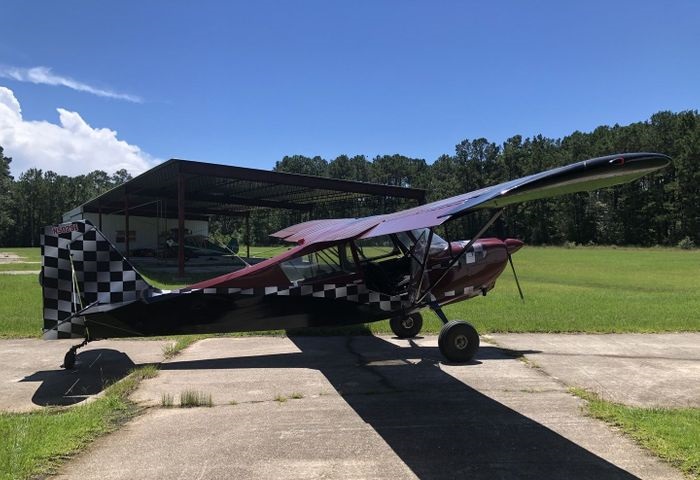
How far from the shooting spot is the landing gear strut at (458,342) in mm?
7055

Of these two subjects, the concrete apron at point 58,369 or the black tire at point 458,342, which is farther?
the black tire at point 458,342

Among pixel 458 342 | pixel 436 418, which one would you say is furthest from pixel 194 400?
pixel 458 342

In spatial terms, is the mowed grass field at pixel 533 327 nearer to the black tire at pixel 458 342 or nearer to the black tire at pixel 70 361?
the black tire at pixel 70 361

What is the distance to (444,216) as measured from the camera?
4.93 m

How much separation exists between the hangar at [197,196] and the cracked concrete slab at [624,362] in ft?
55.9

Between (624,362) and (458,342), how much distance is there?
2434mm

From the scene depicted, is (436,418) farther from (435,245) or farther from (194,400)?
(435,245)

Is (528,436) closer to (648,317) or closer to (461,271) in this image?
(461,271)

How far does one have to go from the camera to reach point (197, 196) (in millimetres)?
36281

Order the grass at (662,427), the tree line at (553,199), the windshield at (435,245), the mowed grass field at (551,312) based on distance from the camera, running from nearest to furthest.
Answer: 1. the grass at (662,427)
2. the windshield at (435,245)
3. the mowed grass field at (551,312)
4. the tree line at (553,199)

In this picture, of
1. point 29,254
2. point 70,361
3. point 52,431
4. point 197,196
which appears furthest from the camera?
point 29,254

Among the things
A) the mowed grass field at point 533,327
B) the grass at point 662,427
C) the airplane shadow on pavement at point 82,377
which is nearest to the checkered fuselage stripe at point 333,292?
the airplane shadow on pavement at point 82,377

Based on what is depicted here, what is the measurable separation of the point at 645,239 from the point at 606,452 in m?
86.3

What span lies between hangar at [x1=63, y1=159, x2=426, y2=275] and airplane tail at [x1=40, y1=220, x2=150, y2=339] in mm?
15465
